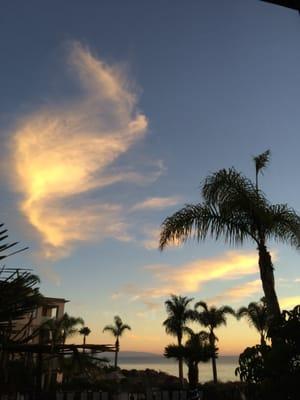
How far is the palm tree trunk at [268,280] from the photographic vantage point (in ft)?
35.4

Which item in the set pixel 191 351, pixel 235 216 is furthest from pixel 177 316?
pixel 235 216

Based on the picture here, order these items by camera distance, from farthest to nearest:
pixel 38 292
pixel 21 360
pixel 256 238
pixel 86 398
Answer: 1. pixel 86 398
2. pixel 256 238
3. pixel 21 360
4. pixel 38 292

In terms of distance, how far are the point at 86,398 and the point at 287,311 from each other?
1559 centimetres

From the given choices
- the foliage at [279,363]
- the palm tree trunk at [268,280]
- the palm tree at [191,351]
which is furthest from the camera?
the palm tree at [191,351]

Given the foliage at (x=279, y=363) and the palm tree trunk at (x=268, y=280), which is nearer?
the foliage at (x=279, y=363)

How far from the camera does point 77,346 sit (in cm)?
381

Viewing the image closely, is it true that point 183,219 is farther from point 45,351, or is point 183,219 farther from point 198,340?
point 198,340

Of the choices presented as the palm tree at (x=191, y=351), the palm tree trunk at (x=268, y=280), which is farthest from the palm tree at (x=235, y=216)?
the palm tree at (x=191, y=351)

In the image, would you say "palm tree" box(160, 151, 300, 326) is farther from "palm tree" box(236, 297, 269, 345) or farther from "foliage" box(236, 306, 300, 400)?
"palm tree" box(236, 297, 269, 345)

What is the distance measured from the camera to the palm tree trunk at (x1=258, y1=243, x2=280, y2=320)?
35.4 ft

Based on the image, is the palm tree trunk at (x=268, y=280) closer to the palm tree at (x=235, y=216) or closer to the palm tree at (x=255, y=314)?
the palm tree at (x=235, y=216)

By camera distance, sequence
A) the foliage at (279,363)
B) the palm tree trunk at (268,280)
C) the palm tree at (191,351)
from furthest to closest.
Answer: the palm tree at (191,351) < the palm tree trunk at (268,280) < the foliage at (279,363)

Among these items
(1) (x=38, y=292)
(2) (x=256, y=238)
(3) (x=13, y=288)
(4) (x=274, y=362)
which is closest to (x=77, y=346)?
(1) (x=38, y=292)

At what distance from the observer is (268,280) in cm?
1102
